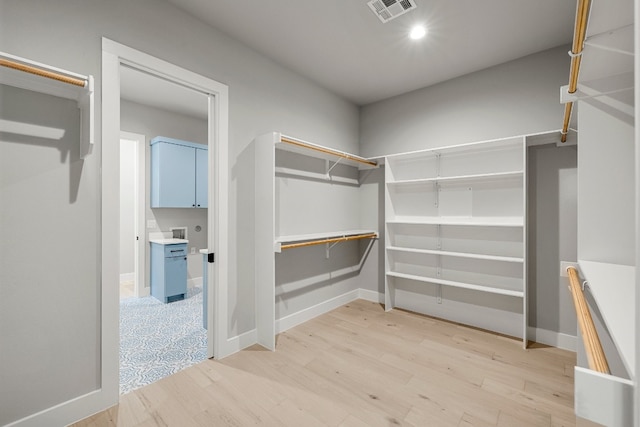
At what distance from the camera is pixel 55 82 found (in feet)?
4.99

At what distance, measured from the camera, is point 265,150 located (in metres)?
2.59

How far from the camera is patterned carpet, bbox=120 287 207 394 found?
2.23m

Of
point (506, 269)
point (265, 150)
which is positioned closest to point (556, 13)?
point (506, 269)

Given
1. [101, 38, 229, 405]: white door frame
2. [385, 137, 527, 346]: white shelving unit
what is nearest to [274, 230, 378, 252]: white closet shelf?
[385, 137, 527, 346]: white shelving unit

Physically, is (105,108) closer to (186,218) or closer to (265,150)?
(265,150)

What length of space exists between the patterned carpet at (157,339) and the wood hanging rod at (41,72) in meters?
2.01

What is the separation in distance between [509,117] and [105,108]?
353cm

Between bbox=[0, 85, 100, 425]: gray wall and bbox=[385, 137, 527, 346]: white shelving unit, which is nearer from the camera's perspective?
bbox=[0, 85, 100, 425]: gray wall

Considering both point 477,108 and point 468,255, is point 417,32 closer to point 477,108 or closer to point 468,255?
point 477,108

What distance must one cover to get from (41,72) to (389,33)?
7.94 feet

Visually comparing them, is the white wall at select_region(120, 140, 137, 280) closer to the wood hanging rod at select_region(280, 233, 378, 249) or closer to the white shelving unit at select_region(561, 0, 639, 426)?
the wood hanging rod at select_region(280, 233, 378, 249)

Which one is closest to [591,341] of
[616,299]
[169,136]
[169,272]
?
[616,299]

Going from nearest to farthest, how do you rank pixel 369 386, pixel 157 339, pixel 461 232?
pixel 369 386 → pixel 157 339 → pixel 461 232

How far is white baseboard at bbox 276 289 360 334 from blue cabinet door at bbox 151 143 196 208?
2.48 meters
